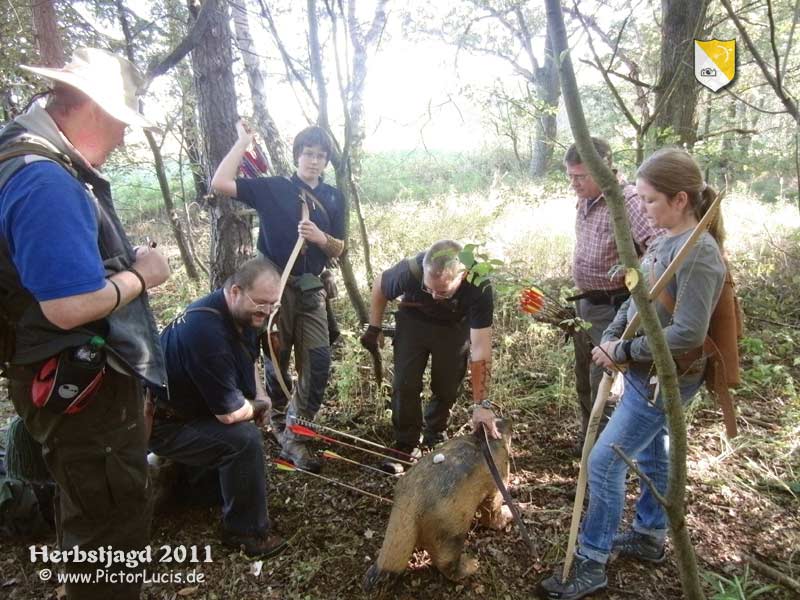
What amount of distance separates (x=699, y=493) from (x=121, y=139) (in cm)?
380

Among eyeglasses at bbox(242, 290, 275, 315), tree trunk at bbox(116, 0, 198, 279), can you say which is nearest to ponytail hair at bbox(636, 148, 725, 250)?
eyeglasses at bbox(242, 290, 275, 315)

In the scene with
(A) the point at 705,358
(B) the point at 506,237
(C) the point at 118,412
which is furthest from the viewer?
(B) the point at 506,237

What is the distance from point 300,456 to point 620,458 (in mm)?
2143

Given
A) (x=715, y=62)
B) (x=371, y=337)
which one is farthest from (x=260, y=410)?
(x=715, y=62)

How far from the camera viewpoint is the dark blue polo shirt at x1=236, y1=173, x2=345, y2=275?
350 cm

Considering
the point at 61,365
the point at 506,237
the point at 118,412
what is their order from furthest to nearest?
the point at 506,237
the point at 118,412
the point at 61,365

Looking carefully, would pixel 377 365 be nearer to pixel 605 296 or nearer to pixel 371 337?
pixel 371 337

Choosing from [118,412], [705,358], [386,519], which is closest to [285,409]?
[386,519]

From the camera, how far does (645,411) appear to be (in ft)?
6.98

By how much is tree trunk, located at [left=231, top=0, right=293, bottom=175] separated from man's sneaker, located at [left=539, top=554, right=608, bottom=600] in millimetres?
5140

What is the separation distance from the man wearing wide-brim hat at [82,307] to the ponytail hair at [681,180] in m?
2.12

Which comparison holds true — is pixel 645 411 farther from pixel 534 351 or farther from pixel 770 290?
pixel 770 290

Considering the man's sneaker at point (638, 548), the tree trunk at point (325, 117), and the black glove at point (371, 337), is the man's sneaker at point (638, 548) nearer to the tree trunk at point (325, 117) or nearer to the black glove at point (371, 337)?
the black glove at point (371, 337)

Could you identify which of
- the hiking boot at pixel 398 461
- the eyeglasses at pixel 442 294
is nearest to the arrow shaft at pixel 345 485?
the hiking boot at pixel 398 461
